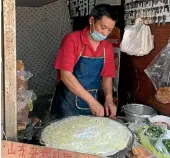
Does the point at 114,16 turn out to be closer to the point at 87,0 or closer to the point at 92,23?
the point at 92,23

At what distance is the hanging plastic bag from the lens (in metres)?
2.95

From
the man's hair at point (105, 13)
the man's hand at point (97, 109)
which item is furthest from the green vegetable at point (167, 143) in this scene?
the man's hair at point (105, 13)

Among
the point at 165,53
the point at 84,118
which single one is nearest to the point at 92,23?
the point at 165,53

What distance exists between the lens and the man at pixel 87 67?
2.72m

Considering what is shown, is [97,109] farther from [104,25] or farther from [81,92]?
[104,25]

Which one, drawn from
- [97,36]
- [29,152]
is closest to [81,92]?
[97,36]

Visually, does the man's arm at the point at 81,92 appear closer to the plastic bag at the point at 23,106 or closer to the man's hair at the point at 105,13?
the plastic bag at the point at 23,106

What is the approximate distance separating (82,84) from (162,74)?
0.91 meters

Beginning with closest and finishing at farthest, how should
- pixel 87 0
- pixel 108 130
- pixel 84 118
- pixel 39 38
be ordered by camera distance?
1. pixel 108 130
2. pixel 84 118
3. pixel 87 0
4. pixel 39 38

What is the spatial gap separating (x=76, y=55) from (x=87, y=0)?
6.15 ft

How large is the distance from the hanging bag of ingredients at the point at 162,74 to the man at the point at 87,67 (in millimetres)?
504

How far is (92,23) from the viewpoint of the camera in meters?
Result: 2.87

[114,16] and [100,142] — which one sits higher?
[114,16]

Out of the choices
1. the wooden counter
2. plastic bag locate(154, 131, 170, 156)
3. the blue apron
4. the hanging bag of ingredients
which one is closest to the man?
the blue apron
